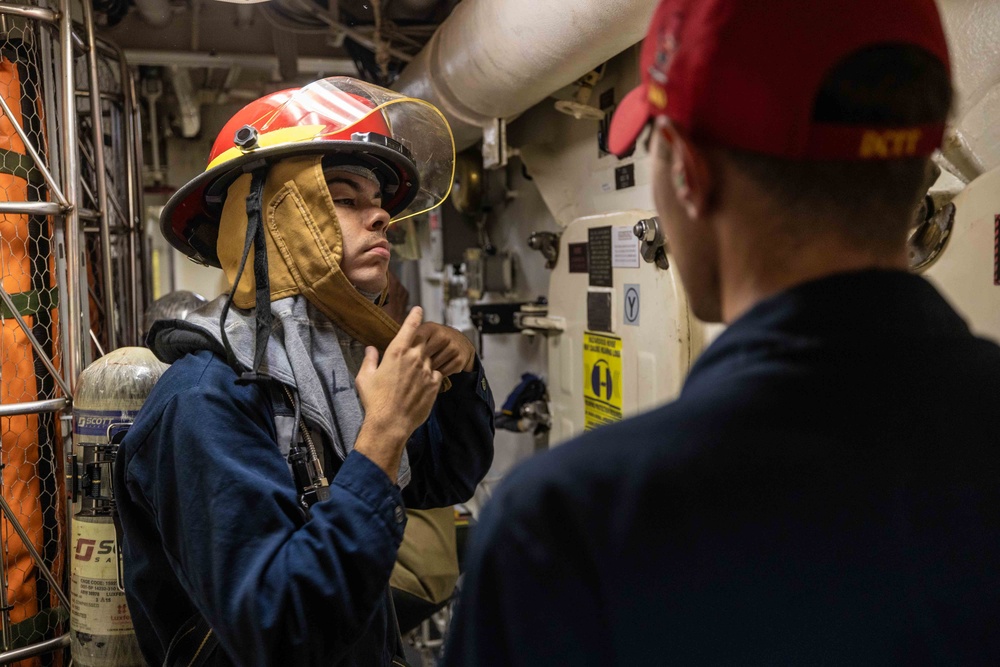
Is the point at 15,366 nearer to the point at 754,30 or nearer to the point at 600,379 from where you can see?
the point at 600,379

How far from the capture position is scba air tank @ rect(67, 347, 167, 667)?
192 cm

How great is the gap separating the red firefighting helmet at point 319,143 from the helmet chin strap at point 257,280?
62mm

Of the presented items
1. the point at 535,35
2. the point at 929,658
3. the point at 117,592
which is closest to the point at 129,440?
the point at 117,592

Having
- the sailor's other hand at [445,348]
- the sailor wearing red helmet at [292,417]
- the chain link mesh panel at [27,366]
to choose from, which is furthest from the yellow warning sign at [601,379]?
the chain link mesh panel at [27,366]

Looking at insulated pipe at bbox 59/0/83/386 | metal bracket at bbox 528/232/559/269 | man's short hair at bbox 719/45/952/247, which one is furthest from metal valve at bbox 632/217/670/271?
insulated pipe at bbox 59/0/83/386

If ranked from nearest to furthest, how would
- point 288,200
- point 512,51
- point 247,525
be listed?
point 247,525 → point 288,200 → point 512,51

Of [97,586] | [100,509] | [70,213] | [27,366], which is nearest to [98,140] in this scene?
[70,213]

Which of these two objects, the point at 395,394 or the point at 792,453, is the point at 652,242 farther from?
the point at 792,453

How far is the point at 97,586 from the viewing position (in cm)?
193

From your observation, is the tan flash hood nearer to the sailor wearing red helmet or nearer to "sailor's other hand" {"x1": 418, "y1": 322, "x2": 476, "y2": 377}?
the sailor wearing red helmet

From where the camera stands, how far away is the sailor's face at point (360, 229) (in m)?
1.48

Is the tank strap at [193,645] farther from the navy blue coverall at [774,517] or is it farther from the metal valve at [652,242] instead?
the metal valve at [652,242]

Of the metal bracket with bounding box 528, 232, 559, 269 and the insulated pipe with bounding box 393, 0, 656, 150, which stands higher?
the insulated pipe with bounding box 393, 0, 656, 150

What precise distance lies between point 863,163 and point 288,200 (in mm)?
1079
